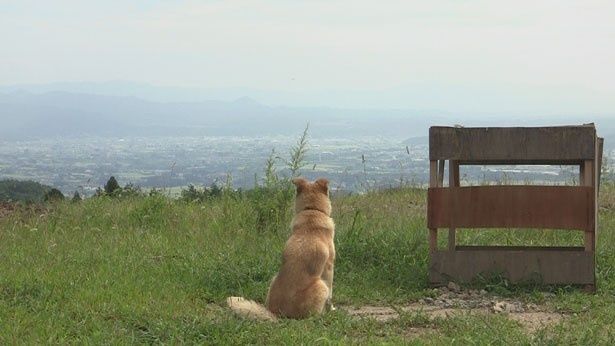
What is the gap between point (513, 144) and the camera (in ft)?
24.5

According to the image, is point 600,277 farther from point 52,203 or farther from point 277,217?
point 52,203

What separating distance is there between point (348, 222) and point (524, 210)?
3.21 m

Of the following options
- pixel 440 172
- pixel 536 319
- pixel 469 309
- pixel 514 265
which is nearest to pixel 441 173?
pixel 440 172

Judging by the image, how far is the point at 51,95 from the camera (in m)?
161

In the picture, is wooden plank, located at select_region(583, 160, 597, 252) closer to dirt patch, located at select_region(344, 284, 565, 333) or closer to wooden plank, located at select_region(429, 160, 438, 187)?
dirt patch, located at select_region(344, 284, 565, 333)

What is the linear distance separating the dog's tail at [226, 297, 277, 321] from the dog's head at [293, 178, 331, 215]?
1.13 metres

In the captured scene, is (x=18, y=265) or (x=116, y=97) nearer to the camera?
(x=18, y=265)

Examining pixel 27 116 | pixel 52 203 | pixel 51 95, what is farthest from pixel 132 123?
pixel 52 203

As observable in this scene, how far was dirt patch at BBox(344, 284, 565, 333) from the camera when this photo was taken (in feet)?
20.8

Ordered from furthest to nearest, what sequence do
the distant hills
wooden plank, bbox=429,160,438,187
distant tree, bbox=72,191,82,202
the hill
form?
the distant hills
the hill
distant tree, bbox=72,191,82,202
wooden plank, bbox=429,160,438,187

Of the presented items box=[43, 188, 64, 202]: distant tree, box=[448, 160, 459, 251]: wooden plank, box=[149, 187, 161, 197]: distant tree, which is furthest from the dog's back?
box=[43, 188, 64, 202]: distant tree

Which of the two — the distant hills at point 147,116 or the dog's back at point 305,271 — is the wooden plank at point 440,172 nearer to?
the dog's back at point 305,271

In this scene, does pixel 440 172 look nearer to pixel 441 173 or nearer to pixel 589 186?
pixel 441 173

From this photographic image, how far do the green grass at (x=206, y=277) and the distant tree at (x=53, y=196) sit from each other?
43.7 inches
